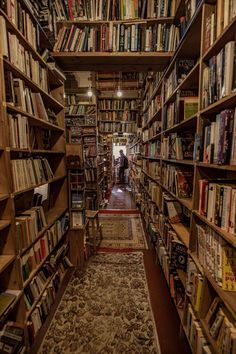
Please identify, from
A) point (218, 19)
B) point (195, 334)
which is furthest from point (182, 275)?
point (218, 19)

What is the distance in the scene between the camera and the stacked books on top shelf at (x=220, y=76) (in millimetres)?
962

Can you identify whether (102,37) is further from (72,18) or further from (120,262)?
(120,262)

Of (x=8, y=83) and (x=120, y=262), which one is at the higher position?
(x=8, y=83)

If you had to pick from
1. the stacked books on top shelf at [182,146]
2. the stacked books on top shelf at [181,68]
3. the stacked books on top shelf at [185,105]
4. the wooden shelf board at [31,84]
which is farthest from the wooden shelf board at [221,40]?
the wooden shelf board at [31,84]

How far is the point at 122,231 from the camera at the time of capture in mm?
3789

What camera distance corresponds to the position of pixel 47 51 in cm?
199

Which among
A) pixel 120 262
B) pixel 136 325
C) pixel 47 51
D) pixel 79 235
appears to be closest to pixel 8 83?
pixel 47 51

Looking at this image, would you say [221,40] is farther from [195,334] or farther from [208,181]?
[195,334]

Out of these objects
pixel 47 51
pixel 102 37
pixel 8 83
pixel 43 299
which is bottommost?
pixel 43 299

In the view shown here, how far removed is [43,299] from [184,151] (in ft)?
5.78

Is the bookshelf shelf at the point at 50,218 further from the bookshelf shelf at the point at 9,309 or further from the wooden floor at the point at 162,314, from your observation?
the wooden floor at the point at 162,314

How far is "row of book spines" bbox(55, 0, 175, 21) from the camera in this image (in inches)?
81.1

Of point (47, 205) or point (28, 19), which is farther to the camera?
point (47, 205)

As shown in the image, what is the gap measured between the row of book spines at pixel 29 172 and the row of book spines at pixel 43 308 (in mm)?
980
